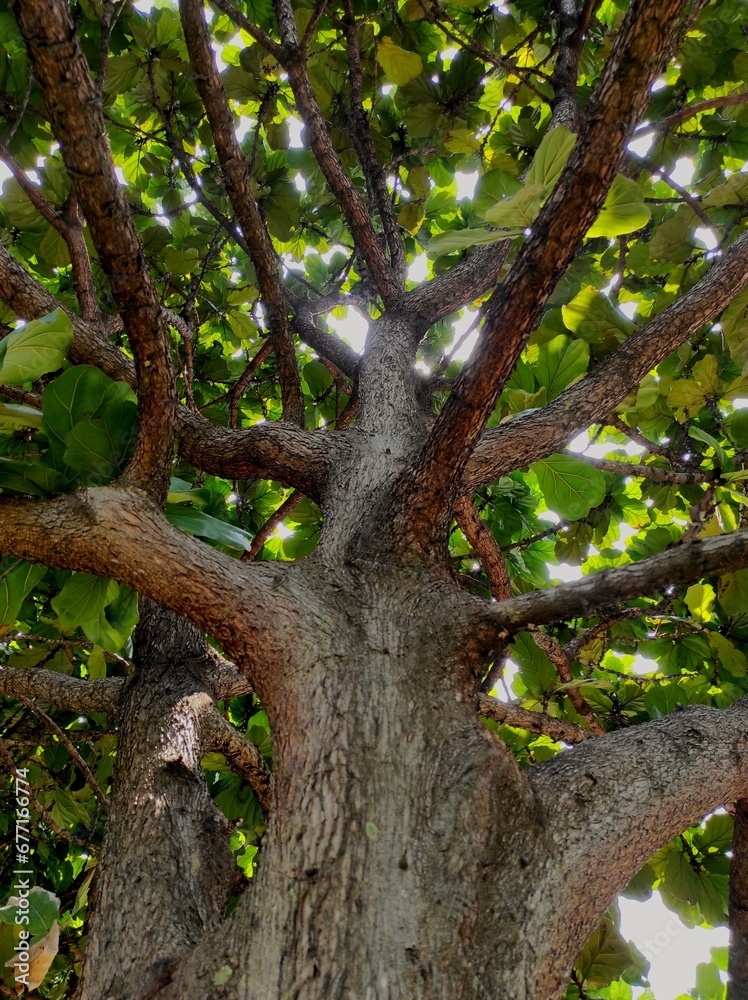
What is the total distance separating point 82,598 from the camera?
166 centimetres

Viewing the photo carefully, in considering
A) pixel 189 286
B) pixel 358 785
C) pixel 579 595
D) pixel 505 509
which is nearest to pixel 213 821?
pixel 358 785

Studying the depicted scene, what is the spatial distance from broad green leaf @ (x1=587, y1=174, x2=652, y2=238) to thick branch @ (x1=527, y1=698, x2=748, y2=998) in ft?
3.25

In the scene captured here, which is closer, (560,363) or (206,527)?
(206,527)

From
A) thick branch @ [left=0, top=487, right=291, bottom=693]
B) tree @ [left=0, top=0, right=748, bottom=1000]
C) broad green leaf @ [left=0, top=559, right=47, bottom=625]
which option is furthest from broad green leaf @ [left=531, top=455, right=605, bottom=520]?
broad green leaf @ [left=0, top=559, right=47, bottom=625]

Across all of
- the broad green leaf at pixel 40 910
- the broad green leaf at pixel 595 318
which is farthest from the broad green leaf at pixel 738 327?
the broad green leaf at pixel 40 910

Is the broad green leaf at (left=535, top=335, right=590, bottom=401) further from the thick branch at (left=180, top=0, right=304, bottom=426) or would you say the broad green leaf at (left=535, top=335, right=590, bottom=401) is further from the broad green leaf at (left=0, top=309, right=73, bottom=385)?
the broad green leaf at (left=0, top=309, right=73, bottom=385)

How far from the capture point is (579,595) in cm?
114

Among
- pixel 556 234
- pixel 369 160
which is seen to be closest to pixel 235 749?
pixel 556 234

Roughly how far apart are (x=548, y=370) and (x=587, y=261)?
105cm

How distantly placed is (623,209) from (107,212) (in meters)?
0.98

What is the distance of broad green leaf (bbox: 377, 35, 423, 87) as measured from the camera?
241cm

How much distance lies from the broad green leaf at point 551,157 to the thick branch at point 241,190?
1053mm

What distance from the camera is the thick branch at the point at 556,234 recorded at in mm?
1066

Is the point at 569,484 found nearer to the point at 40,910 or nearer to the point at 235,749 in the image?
the point at 235,749
